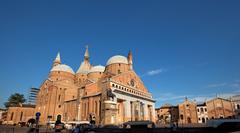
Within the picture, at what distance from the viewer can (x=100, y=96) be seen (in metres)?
42.5

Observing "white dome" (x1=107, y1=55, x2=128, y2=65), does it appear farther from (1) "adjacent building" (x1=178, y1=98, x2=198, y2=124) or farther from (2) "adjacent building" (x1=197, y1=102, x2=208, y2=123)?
(2) "adjacent building" (x1=197, y1=102, x2=208, y2=123)

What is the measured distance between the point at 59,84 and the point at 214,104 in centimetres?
4833

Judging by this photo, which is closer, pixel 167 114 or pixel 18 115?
pixel 18 115

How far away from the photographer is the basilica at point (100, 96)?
134ft

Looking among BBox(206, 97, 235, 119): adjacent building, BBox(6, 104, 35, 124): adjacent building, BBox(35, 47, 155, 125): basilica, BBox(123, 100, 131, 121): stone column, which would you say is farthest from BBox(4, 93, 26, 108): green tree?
BBox(206, 97, 235, 119): adjacent building

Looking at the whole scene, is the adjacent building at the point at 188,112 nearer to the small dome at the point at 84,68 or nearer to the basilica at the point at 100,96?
the basilica at the point at 100,96

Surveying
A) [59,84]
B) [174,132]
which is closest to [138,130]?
[174,132]

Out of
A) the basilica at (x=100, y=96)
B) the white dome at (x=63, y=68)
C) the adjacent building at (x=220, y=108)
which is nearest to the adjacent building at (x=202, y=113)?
the adjacent building at (x=220, y=108)

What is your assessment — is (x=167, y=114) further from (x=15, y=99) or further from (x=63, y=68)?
(x=15, y=99)

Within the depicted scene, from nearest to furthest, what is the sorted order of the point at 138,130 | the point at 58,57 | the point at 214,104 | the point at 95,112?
1. the point at 138,130
2. the point at 95,112
3. the point at 214,104
4. the point at 58,57

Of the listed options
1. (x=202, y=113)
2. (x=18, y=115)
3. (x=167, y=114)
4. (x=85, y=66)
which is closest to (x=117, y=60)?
(x=85, y=66)

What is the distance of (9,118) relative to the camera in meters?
58.6

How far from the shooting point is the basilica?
4078 cm

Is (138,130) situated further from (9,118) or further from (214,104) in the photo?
(9,118)
